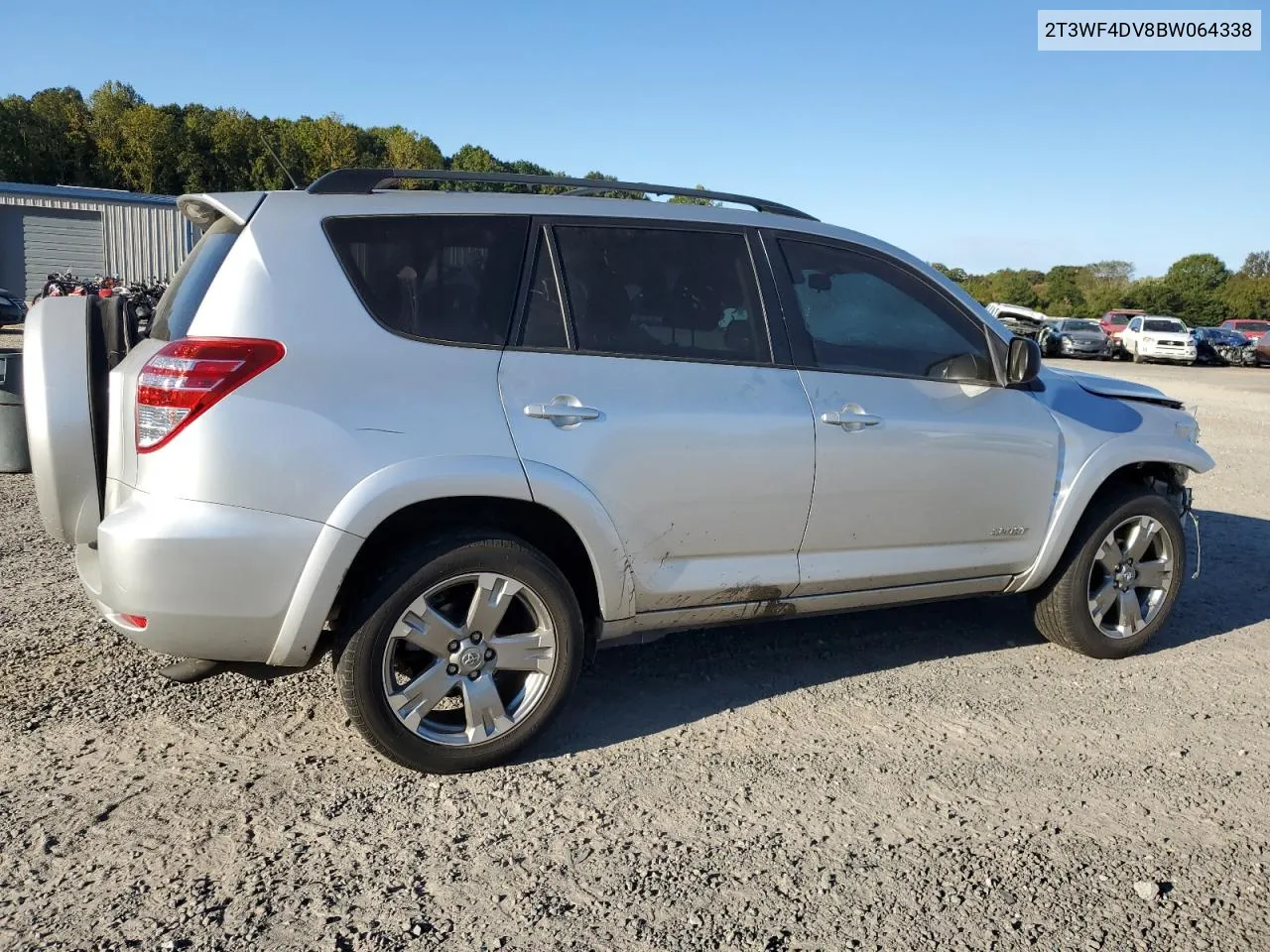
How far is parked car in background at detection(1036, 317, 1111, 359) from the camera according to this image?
36125 mm

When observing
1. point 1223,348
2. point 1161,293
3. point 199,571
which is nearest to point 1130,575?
point 199,571

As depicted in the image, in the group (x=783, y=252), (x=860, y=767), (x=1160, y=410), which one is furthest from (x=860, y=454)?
(x=1160, y=410)

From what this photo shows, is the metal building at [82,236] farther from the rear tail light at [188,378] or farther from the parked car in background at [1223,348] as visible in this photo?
the parked car in background at [1223,348]

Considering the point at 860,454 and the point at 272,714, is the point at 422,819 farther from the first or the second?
the point at 860,454

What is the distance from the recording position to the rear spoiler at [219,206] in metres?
3.43

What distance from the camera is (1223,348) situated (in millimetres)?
35688

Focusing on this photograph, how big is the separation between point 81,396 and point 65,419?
0.29 feet

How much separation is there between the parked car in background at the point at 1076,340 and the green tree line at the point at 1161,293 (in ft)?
38.0

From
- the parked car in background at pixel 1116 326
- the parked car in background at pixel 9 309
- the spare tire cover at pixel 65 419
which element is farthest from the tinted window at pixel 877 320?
the parked car in background at pixel 1116 326

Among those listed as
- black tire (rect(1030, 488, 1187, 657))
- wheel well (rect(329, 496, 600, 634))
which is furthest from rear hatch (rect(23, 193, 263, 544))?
black tire (rect(1030, 488, 1187, 657))

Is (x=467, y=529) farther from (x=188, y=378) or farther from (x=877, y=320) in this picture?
(x=877, y=320)

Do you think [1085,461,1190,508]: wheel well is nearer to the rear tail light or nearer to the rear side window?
the rear tail light

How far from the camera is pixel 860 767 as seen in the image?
3.68 m

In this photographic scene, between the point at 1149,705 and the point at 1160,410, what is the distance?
145cm
